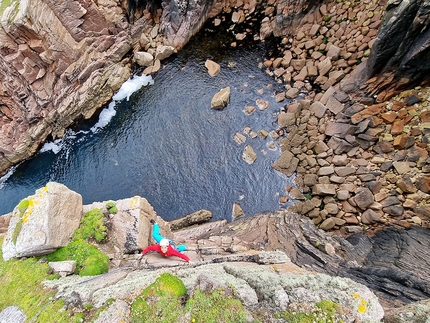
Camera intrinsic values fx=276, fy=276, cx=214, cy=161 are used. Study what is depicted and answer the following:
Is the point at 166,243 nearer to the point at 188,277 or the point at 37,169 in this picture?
the point at 188,277

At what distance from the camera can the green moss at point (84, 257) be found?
1173 cm

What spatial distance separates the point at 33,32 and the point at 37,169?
46.5 feet

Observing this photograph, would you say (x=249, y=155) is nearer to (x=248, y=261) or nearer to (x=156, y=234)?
(x=156, y=234)

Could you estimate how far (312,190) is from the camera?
2158 cm

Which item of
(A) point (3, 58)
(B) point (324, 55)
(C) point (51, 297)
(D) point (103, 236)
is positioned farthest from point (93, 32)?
(C) point (51, 297)

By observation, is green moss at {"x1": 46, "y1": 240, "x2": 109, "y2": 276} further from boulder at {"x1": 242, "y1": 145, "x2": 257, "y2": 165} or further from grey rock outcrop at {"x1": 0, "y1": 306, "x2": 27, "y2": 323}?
boulder at {"x1": 242, "y1": 145, "x2": 257, "y2": 165}

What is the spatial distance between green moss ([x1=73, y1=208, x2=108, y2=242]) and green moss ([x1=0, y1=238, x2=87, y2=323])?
2.06 meters

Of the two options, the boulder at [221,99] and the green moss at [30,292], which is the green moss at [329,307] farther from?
the boulder at [221,99]

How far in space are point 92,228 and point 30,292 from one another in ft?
12.6

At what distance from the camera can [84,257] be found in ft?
40.5

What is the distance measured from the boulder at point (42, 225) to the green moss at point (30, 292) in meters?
0.58

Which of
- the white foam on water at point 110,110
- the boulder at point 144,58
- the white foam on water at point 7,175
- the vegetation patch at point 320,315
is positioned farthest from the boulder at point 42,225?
the boulder at point 144,58

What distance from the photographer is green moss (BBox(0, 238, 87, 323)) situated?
8.98 meters

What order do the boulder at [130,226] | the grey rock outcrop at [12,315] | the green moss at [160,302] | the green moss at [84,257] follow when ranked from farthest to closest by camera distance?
the boulder at [130,226], the green moss at [84,257], the grey rock outcrop at [12,315], the green moss at [160,302]
